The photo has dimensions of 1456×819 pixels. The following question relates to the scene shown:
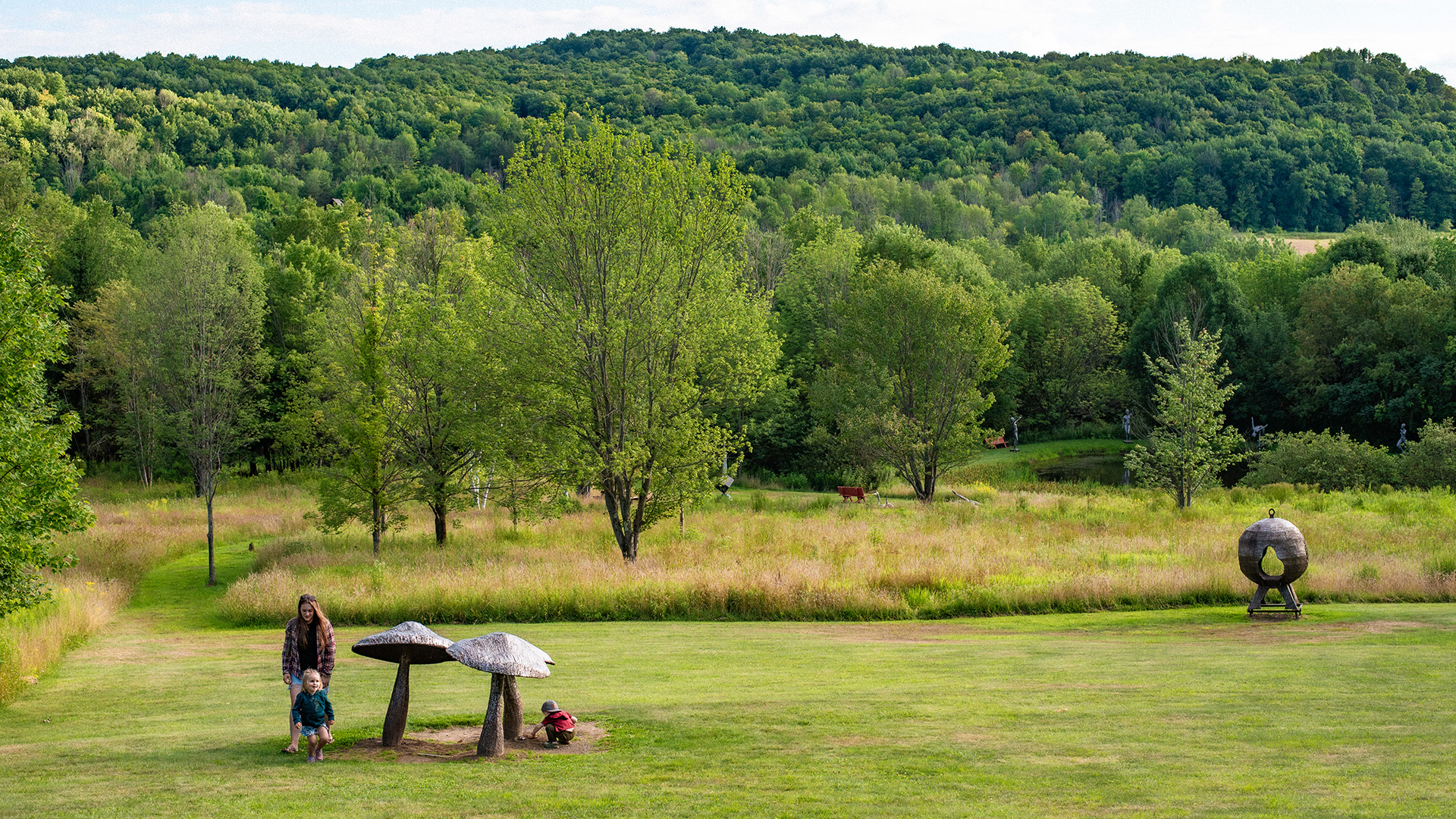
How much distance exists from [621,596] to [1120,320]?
74.3m

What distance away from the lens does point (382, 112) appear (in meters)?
171

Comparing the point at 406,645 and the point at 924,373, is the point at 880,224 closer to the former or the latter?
the point at 924,373

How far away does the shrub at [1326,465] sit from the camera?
49844 millimetres

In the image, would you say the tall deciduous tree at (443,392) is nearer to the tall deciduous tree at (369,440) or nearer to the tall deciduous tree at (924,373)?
the tall deciduous tree at (369,440)

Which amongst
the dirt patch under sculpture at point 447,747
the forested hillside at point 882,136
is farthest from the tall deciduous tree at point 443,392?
the forested hillside at point 882,136

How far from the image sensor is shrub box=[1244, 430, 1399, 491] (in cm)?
4984

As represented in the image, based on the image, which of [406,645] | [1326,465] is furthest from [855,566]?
[1326,465]

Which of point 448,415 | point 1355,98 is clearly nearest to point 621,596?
point 448,415

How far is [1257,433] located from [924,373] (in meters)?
27.6

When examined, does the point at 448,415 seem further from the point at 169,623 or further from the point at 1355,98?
the point at 1355,98

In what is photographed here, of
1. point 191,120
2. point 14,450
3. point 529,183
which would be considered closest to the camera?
point 14,450

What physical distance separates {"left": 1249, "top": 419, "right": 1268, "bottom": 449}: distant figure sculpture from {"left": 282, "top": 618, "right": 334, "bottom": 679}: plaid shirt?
61755mm

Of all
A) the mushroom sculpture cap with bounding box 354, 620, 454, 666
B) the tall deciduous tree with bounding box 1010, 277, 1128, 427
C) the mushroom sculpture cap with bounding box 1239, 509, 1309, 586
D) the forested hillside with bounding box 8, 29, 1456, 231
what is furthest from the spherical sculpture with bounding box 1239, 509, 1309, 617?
the forested hillside with bounding box 8, 29, 1456, 231

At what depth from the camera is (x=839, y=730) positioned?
10.7 m
